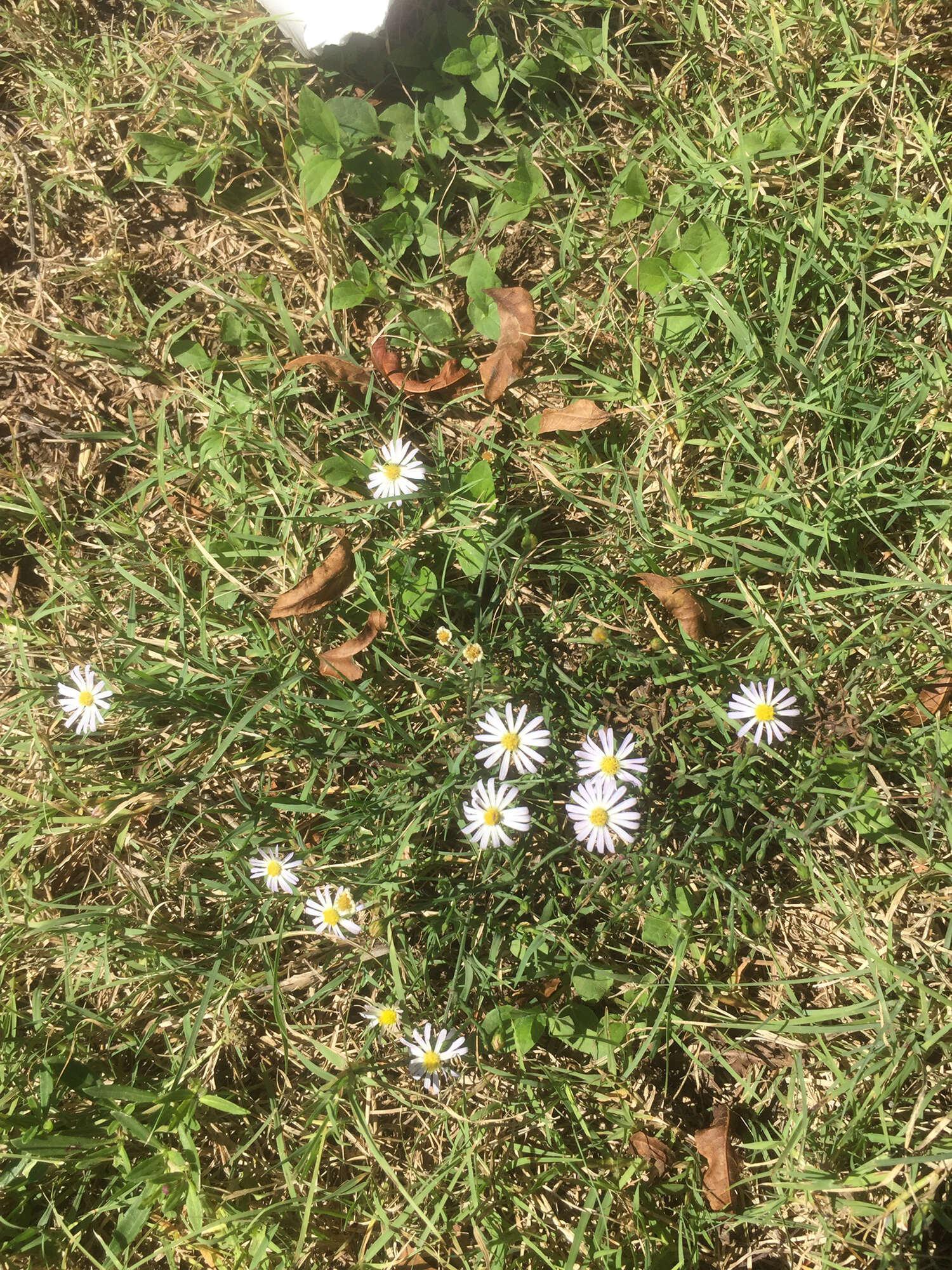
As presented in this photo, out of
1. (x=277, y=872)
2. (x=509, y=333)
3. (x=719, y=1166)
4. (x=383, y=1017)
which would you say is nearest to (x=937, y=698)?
(x=719, y=1166)

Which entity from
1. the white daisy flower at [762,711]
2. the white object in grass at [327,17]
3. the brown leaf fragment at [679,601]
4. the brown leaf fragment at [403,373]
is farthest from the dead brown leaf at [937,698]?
the white object in grass at [327,17]

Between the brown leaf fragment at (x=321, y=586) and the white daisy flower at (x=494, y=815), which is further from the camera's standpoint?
the brown leaf fragment at (x=321, y=586)

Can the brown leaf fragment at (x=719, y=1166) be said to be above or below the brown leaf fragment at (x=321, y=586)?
below

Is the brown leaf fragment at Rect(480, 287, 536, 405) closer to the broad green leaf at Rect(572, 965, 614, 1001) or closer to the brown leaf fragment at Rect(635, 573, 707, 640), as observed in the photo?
the brown leaf fragment at Rect(635, 573, 707, 640)

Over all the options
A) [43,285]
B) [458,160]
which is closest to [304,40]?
[458,160]

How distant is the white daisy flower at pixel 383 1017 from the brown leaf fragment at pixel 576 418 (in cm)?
151

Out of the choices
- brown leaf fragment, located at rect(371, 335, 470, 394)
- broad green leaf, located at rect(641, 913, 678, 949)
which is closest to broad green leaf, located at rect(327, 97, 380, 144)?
brown leaf fragment, located at rect(371, 335, 470, 394)

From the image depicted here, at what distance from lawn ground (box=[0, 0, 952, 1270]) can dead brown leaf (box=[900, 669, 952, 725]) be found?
2 cm

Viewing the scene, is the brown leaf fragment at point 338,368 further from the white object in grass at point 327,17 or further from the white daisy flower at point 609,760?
the white daisy flower at point 609,760

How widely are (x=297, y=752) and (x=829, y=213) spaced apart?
1.96 meters

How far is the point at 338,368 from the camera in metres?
→ 2.30

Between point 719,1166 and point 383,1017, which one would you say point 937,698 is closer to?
point 719,1166

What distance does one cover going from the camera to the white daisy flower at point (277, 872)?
214cm

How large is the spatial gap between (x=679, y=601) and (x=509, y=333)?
0.84m
